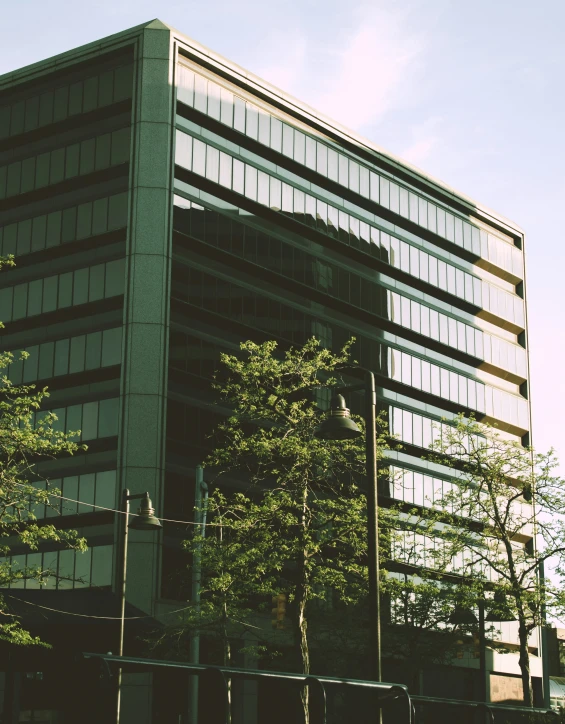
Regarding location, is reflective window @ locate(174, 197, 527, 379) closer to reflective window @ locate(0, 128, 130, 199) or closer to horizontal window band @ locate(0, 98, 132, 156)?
reflective window @ locate(0, 128, 130, 199)

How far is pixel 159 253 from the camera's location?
198 feet

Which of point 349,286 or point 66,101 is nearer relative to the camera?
point 66,101

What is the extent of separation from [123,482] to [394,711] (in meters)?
22.2

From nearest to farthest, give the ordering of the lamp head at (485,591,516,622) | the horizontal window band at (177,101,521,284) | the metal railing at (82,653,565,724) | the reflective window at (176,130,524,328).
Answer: the metal railing at (82,653,565,724) → the lamp head at (485,591,516,622) → the reflective window at (176,130,524,328) → the horizontal window band at (177,101,521,284)

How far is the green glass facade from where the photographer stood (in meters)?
58.5

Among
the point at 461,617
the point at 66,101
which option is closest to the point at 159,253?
the point at 66,101

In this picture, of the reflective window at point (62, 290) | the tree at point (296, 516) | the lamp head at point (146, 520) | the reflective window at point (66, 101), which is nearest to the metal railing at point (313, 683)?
the tree at point (296, 516)

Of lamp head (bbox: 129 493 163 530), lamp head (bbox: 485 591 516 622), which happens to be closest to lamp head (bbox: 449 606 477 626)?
lamp head (bbox: 485 591 516 622)

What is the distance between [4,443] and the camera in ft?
96.7

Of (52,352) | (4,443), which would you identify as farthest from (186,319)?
(4,443)

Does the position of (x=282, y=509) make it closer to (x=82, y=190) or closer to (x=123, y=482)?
(x=123, y=482)

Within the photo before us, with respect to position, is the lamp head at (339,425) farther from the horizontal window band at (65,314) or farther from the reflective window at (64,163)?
the reflective window at (64,163)

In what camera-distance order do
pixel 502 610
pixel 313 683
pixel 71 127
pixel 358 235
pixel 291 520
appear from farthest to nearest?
pixel 358 235 → pixel 71 127 → pixel 502 610 → pixel 291 520 → pixel 313 683

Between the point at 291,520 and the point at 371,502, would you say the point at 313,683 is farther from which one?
the point at 291,520
